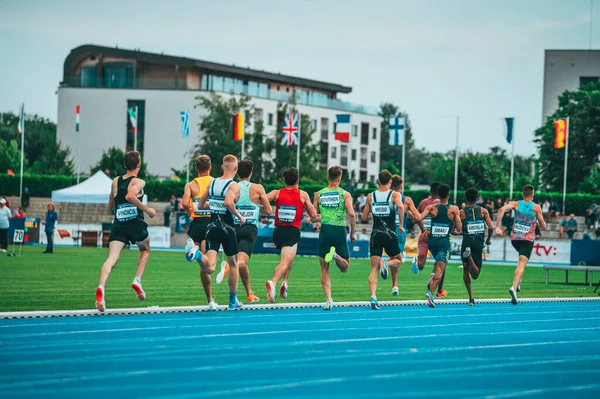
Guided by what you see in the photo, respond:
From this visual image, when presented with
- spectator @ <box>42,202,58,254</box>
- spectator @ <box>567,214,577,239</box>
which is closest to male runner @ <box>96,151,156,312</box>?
spectator @ <box>42,202,58,254</box>

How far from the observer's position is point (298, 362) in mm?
9766

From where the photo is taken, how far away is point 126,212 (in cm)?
1398

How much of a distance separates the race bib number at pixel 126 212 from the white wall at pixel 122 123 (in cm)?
7995

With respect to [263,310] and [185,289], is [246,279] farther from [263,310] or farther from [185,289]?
[185,289]

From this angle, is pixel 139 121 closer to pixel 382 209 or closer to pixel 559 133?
pixel 559 133

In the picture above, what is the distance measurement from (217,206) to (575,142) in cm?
6316

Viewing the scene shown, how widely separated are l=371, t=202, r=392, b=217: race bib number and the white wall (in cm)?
7796

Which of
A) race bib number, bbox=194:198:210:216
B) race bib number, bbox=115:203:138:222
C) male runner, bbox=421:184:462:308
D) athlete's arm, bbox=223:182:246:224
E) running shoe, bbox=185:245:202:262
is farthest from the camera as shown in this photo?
male runner, bbox=421:184:462:308

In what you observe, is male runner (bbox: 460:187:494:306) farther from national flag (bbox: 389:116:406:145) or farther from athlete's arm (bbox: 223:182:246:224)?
national flag (bbox: 389:116:406:145)

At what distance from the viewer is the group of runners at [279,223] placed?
1406 cm

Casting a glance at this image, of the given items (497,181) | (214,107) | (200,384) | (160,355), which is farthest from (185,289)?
(497,181)

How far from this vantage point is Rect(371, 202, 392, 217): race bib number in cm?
1636

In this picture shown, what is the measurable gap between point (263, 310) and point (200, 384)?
6944mm

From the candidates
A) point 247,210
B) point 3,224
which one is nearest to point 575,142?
point 3,224
